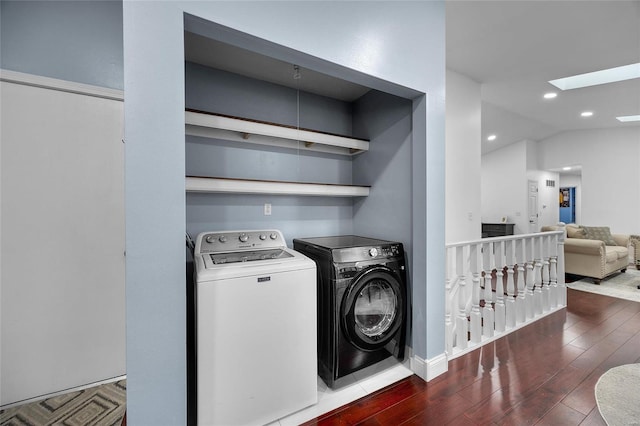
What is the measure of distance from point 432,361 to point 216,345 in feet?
5.18

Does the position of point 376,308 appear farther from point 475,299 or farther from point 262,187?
point 262,187

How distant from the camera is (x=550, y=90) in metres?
4.08

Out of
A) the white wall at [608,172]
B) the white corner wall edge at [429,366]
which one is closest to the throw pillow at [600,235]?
the white wall at [608,172]

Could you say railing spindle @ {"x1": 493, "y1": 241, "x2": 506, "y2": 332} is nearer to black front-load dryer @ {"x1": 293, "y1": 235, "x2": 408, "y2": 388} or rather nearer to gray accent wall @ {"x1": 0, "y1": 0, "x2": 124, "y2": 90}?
black front-load dryer @ {"x1": 293, "y1": 235, "x2": 408, "y2": 388}

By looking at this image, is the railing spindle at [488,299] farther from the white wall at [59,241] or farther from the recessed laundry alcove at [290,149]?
the white wall at [59,241]

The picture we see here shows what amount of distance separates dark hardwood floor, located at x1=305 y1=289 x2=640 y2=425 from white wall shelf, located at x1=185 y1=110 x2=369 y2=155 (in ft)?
6.48

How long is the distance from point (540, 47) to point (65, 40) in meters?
4.25

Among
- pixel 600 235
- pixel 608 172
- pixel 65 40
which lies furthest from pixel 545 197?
pixel 65 40

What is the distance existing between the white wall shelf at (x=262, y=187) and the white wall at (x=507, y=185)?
676cm

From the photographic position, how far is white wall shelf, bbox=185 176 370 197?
1.85 meters

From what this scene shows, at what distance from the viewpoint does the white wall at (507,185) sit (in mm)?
7246

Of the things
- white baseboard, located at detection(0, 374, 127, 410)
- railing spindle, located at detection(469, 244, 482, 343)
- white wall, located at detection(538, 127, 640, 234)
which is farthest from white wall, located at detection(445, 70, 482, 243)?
white wall, located at detection(538, 127, 640, 234)

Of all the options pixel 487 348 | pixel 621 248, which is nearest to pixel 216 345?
pixel 487 348

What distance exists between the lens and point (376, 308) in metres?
2.11
